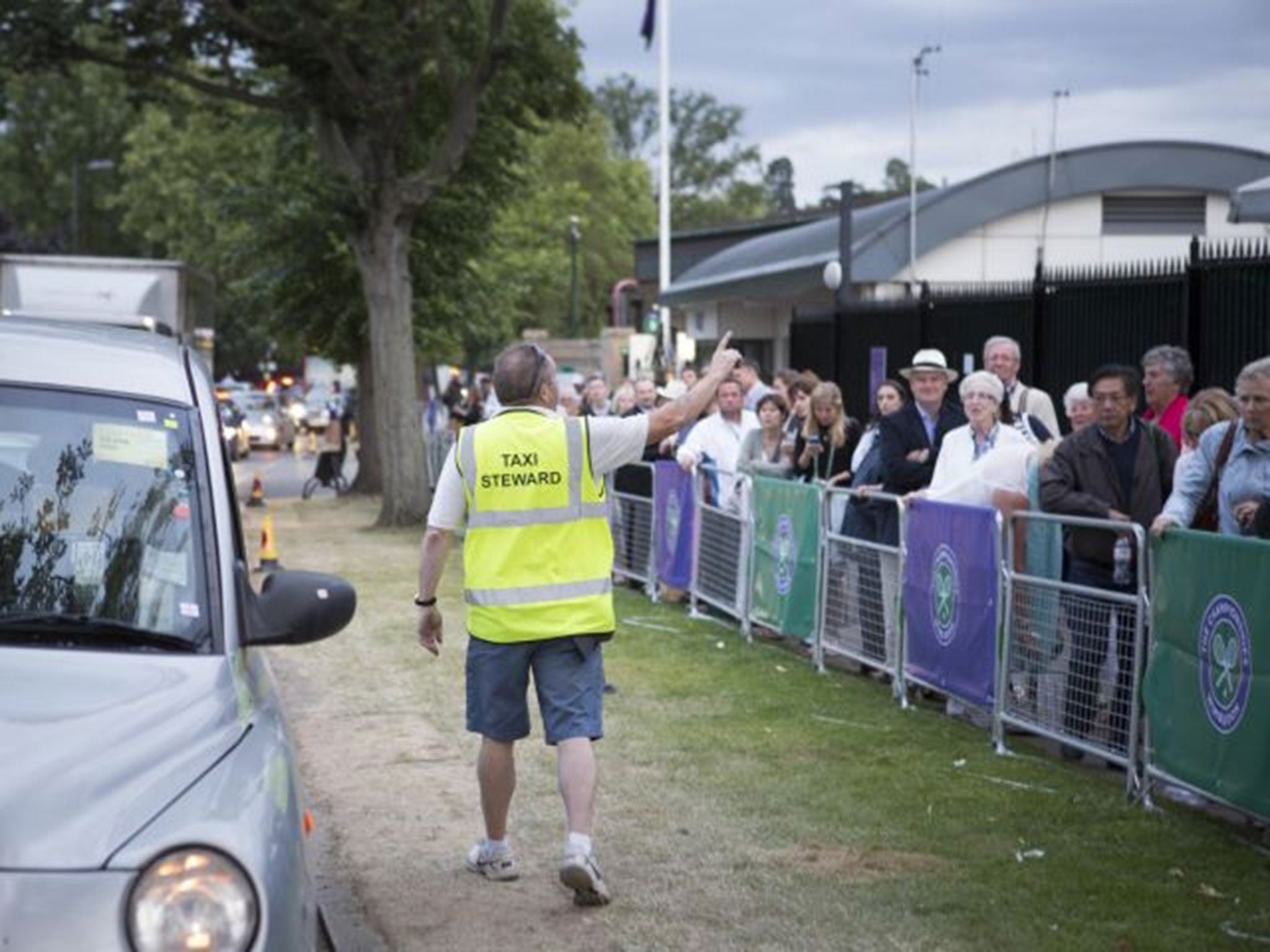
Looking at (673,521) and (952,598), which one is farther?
(673,521)

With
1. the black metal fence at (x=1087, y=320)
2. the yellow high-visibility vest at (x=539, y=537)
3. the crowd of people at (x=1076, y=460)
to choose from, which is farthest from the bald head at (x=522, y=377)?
the black metal fence at (x=1087, y=320)

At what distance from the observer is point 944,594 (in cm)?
1148

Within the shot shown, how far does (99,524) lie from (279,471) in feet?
153

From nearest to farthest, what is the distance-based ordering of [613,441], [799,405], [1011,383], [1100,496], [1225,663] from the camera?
[613,441], [1225,663], [1100,496], [1011,383], [799,405]

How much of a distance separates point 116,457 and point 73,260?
22.3 metres

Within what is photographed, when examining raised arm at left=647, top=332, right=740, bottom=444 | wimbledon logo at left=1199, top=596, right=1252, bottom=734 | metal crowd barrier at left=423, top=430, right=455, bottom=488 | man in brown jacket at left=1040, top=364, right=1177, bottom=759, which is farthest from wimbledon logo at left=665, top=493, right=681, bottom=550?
metal crowd barrier at left=423, top=430, right=455, bottom=488

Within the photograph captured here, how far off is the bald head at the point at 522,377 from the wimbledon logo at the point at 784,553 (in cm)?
675

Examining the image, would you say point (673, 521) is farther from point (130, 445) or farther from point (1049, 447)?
point (130, 445)

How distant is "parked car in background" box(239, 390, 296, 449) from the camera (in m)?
66.0

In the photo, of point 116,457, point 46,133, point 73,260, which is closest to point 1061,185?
point 73,260

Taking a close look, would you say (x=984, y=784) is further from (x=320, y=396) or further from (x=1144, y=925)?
(x=320, y=396)

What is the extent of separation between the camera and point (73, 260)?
26734 mm

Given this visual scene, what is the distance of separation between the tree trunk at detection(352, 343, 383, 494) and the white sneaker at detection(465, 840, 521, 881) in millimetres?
29120

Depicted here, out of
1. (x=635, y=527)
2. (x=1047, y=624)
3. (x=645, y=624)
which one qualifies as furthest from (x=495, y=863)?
(x=635, y=527)
